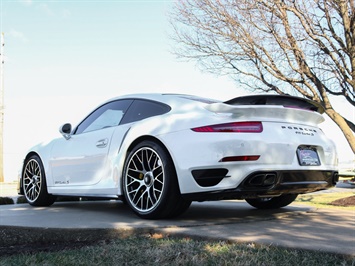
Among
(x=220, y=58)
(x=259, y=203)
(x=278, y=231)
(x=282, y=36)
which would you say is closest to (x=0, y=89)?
(x=220, y=58)

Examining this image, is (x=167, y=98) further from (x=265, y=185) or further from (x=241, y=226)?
(x=241, y=226)

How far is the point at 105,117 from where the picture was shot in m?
5.56

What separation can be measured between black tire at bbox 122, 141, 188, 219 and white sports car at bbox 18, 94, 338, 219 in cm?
1

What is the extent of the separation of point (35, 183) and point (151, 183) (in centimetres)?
264

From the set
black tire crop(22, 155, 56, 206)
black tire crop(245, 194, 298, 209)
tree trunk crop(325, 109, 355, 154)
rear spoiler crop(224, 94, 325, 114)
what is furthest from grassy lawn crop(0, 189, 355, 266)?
tree trunk crop(325, 109, 355, 154)

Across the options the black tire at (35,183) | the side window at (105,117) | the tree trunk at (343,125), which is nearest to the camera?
the side window at (105,117)

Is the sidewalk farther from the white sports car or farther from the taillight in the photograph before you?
the taillight

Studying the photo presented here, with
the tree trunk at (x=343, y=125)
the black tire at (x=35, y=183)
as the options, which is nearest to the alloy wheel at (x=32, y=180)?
the black tire at (x=35, y=183)

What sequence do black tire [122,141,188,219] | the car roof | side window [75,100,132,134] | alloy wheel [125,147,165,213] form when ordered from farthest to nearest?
1. side window [75,100,132,134]
2. the car roof
3. alloy wheel [125,147,165,213]
4. black tire [122,141,188,219]

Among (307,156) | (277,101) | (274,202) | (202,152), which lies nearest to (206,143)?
(202,152)

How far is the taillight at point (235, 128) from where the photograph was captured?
4.07 m

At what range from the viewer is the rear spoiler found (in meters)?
4.26

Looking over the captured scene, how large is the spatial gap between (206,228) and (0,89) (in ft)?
78.6

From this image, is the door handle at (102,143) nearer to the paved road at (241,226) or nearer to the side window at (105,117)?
the side window at (105,117)
